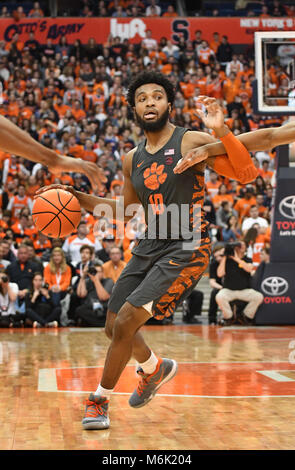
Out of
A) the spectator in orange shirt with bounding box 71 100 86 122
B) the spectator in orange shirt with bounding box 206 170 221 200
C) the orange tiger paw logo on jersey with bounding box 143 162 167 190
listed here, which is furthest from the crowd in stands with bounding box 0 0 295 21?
the orange tiger paw logo on jersey with bounding box 143 162 167 190

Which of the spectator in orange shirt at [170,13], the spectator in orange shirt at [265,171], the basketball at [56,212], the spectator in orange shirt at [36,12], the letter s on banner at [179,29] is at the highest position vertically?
the spectator in orange shirt at [170,13]

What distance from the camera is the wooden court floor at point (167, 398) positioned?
407 centimetres

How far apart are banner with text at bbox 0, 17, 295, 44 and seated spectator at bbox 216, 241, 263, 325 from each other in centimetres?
1223

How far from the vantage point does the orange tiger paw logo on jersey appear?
4746 mm

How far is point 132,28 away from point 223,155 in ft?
62.1

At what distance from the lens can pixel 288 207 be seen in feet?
40.5

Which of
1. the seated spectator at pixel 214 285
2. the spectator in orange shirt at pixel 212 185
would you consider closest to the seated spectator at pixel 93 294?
the seated spectator at pixel 214 285

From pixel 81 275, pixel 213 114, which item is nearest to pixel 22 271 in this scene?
pixel 81 275

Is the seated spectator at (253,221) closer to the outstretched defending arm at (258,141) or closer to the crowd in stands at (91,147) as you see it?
the crowd in stands at (91,147)

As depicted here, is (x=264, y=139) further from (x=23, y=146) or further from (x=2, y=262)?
(x=2, y=262)

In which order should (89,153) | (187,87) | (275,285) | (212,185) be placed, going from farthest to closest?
1. (187,87)
2. (89,153)
3. (212,185)
4. (275,285)

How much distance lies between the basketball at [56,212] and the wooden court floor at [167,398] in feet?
4.56

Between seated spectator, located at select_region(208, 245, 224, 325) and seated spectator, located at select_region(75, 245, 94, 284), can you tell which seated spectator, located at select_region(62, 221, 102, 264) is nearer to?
seated spectator, located at select_region(75, 245, 94, 284)

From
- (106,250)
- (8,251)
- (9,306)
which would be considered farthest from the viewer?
(106,250)
